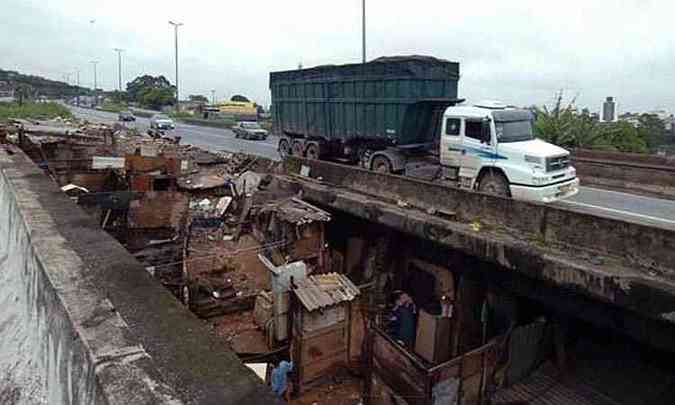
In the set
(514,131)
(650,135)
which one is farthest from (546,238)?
(650,135)

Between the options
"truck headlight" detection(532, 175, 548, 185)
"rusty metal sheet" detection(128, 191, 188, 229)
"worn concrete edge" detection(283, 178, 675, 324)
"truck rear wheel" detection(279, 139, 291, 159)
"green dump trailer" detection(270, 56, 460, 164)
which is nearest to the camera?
"worn concrete edge" detection(283, 178, 675, 324)

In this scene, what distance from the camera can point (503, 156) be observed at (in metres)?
10.7

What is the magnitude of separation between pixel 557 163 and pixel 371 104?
5.27 metres

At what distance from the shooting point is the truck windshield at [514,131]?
10.9 metres

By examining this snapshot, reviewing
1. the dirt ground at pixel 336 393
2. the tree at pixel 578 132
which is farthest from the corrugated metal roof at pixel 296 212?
the tree at pixel 578 132

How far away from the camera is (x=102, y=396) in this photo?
5.79ft

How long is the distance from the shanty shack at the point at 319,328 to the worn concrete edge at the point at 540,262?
1815 millimetres

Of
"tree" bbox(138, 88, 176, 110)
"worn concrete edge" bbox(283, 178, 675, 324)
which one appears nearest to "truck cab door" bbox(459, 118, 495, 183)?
"worn concrete edge" bbox(283, 178, 675, 324)

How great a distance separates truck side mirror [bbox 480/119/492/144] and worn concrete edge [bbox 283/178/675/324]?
3127mm

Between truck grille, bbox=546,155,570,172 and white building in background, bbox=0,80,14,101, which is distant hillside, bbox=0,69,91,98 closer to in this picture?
white building in background, bbox=0,80,14,101

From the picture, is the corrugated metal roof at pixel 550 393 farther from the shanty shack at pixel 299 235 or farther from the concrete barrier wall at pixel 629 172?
the concrete barrier wall at pixel 629 172

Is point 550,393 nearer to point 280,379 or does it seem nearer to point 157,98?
point 280,379

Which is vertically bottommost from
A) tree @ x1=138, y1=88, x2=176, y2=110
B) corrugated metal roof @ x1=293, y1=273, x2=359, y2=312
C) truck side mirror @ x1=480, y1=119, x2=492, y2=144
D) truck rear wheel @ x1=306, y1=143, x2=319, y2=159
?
corrugated metal roof @ x1=293, y1=273, x2=359, y2=312

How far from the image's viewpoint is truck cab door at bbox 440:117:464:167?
38.3 feet
